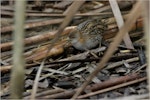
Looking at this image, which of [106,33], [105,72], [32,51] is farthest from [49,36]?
[105,72]

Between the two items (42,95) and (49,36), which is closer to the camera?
(42,95)

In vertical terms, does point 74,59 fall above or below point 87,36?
below

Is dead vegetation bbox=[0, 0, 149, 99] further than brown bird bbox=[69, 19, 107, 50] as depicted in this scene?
No

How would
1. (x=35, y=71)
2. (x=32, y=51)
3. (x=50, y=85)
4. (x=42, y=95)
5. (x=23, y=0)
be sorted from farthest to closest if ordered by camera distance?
(x=32, y=51) → (x=35, y=71) → (x=50, y=85) → (x=42, y=95) → (x=23, y=0)

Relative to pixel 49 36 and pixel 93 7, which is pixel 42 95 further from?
pixel 93 7

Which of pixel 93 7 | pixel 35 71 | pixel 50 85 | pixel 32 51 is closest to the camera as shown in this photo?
pixel 50 85

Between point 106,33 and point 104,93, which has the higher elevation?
point 106,33

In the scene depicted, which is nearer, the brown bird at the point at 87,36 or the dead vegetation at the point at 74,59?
the dead vegetation at the point at 74,59

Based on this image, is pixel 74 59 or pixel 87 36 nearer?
pixel 74 59
